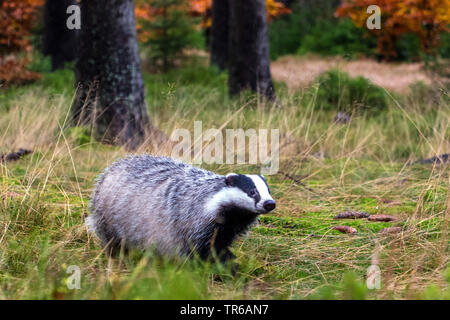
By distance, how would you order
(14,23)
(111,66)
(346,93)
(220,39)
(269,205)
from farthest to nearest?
(220,39) → (14,23) → (346,93) → (111,66) → (269,205)

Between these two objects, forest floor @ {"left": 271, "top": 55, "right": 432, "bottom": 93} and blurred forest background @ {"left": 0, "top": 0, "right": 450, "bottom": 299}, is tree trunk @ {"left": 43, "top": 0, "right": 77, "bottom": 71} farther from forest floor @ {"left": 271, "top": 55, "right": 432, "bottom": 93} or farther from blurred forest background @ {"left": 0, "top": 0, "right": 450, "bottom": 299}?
forest floor @ {"left": 271, "top": 55, "right": 432, "bottom": 93}

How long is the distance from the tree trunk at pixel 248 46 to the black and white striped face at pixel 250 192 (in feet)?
24.9

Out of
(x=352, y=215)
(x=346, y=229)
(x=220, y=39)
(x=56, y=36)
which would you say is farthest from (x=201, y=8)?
(x=346, y=229)

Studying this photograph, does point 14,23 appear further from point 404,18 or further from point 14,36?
point 404,18

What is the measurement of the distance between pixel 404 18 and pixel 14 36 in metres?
13.0

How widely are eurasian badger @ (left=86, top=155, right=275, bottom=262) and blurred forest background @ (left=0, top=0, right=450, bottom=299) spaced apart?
0.17 metres

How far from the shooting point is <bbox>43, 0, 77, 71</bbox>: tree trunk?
54.5 ft

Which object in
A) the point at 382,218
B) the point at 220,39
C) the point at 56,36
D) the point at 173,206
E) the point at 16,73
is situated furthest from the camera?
the point at 220,39

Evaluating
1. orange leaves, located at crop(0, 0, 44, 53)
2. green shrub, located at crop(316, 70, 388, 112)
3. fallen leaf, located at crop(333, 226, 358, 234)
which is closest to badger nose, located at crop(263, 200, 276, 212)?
fallen leaf, located at crop(333, 226, 358, 234)

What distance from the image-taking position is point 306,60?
75.7ft

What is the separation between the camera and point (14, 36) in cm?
1391

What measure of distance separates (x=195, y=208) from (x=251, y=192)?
45cm

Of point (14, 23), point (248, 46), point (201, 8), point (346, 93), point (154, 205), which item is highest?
point (201, 8)
